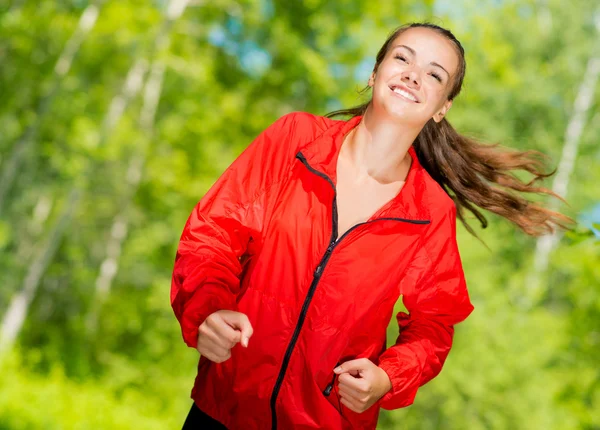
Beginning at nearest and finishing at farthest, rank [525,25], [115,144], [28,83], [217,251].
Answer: [217,251] → [115,144] → [28,83] → [525,25]

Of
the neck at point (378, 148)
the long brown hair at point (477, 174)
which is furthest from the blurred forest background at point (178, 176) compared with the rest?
the neck at point (378, 148)

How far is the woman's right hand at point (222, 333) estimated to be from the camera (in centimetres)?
148

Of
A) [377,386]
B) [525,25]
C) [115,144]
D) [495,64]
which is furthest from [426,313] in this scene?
[525,25]

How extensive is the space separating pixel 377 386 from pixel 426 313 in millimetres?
290

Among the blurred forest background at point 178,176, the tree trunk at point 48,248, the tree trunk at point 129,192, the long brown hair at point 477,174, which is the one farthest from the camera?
the tree trunk at point 129,192

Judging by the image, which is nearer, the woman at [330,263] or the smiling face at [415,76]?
the woman at [330,263]

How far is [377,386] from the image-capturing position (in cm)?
167

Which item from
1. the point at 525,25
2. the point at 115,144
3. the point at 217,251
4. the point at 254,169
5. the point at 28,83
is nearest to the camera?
the point at 217,251

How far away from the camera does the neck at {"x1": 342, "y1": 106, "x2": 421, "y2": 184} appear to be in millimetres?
1864

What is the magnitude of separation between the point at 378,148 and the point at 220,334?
0.69 meters

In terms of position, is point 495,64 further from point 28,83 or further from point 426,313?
point 426,313

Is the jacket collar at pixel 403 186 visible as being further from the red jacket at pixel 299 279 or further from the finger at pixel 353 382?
the finger at pixel 353 382

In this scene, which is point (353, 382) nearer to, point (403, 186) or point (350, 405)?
point (350, 405)

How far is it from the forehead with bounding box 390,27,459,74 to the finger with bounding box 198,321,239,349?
0.89 metres
